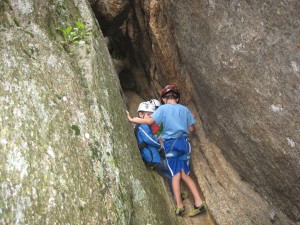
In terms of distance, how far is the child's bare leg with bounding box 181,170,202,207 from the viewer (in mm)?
7834

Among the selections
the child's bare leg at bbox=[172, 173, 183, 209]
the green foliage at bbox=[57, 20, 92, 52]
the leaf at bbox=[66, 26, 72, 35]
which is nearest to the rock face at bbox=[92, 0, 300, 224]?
the child's bare leg at bbox=[172, 173, 183, 209]

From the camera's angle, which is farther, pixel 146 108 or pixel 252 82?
pixel 146 108

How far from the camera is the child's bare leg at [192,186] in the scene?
7.83m

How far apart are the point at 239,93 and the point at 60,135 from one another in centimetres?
399

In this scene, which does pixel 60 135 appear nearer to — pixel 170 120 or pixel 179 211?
pixel 170 120

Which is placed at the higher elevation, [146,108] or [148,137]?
[146,108]

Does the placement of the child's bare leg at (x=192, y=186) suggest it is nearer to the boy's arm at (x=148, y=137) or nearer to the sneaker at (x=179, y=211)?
the sneaker at (x=179, y=211)

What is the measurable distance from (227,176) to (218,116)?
4.98 ft

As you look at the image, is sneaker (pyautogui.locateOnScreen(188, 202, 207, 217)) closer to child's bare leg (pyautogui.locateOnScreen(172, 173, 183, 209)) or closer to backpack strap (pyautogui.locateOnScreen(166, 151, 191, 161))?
child's bare leg (pyautogui.locateOnScreen(172, 173, 183, 209))

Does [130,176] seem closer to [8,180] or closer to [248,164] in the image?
[8,180]

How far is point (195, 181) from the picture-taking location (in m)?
8.62

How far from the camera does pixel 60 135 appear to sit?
15.8 ft

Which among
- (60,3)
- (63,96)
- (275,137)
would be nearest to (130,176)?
(63,96)

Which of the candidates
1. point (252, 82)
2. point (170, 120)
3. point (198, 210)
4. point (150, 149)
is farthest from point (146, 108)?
point (252, 82)
